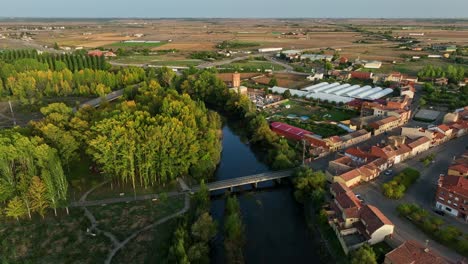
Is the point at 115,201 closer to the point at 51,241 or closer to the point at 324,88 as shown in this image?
the point at 51,241

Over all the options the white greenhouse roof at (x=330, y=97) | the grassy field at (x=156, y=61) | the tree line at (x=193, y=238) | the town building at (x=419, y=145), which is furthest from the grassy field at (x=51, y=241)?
the grassy field at (x=156, y=61)

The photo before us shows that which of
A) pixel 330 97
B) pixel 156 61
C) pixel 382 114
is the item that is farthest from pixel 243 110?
pixel 156 61

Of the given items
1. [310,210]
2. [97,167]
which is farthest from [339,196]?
[97,167]

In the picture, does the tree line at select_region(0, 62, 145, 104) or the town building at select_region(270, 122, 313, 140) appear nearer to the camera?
the town building at select_region(270, 122, 313, 140)

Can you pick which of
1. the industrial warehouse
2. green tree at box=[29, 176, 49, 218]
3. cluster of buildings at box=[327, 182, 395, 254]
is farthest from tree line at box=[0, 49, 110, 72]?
cluster of buildings at box=[327, 182, 395, 254]

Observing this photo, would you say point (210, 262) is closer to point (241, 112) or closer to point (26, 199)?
point (26, 199)

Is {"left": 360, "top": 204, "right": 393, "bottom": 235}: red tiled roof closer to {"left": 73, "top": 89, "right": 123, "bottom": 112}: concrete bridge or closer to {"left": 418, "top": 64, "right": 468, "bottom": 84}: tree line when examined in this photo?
{"left": 73, "top": 89, "right": 123, "bottom": 112}: concrete bridge
